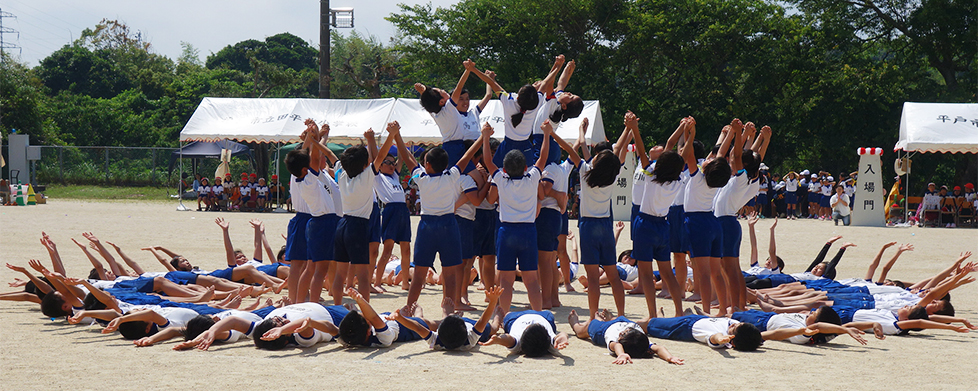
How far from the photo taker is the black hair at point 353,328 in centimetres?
564

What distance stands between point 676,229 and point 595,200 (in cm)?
146

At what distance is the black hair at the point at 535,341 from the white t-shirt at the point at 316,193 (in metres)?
2.41

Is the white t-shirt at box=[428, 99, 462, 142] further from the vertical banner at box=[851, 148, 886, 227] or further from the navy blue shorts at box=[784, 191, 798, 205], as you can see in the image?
the navy blue shorts at box=[784, 191, 798, 205]

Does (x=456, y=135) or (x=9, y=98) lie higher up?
(x=9, y=98)

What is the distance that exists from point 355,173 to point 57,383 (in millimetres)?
3027

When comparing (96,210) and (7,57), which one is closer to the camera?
(96,210)

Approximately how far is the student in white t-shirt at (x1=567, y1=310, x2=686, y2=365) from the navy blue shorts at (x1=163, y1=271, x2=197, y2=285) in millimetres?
4352

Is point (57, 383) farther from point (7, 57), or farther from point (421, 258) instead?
point (7, 57)

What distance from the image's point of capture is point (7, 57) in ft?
145

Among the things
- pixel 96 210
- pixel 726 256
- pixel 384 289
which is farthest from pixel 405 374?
pixel 96 210

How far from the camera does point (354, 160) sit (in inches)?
276

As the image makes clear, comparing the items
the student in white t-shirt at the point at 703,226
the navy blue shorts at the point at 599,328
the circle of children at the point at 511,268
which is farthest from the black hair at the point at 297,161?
the student in white t-shirt at the point at 703,226

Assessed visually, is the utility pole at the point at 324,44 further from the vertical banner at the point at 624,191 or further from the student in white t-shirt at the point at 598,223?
the student in white t-shirt at the point at 598,223

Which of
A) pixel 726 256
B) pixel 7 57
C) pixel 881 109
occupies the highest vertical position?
pixel 7 57
